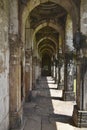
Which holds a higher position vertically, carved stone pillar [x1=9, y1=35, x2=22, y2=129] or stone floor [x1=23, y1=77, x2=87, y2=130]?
carved stone pillar [x1=9, y1=35, x2=22, y2=129]

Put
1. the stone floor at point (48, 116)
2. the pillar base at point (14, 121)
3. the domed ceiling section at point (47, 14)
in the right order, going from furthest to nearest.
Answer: the domed ceiling section at point (47, 14), the stone floor at point (48, 116), the pillar base at point (14, 121)

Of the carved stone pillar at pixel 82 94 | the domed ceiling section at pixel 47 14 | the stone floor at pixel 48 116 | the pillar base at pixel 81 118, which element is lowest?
the stone floor at pixel 48 116

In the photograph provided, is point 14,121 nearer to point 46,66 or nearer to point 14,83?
point 14,83

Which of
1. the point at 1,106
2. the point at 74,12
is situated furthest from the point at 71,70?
the point at 1,106

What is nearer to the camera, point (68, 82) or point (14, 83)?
point (14, 83)

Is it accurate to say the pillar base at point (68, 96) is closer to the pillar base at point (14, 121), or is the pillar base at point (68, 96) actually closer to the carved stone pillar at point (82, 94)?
the carved stone pillar at point (82, 94)

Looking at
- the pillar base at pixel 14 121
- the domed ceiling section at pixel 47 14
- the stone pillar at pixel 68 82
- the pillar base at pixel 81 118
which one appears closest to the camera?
the pillar base at pixel 14 121

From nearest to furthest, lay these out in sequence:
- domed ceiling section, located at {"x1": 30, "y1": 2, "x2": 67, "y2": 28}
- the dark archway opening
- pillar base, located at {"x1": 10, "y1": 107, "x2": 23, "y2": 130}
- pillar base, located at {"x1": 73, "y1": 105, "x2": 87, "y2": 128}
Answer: pillar base, located at {"x1": 10, "y1": 107, "x2": 23, "y2": 130} < pillar base, located at {"x1": 73, "y1": 105, "x2": 87, "y2": 128} < domed ceiling section, located at {"x1": 30, "y1": 2, "x2": 67, "y2": 28} < the dark archway opening

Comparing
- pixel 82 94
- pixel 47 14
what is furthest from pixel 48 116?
pixel 47 14

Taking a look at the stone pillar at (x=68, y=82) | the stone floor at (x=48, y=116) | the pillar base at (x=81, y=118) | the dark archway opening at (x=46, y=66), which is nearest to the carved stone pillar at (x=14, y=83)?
the stone floor at (x=48, y=116)

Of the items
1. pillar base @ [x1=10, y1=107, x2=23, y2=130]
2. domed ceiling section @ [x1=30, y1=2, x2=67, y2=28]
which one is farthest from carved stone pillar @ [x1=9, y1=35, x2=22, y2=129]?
domed ceiling section @ [x1=30, y1=2, x2=67, y2=28]

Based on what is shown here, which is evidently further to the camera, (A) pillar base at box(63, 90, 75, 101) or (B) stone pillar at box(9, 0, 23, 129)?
(A) pillar base at box(63, 90, 75, 101)

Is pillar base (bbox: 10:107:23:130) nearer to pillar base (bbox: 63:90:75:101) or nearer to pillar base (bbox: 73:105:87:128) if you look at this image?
pillar base (bbox: 73:105:87:128)

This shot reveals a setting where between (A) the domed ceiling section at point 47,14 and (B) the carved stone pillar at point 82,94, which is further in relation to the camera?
(A) the domed ceiling section at point 47,14
